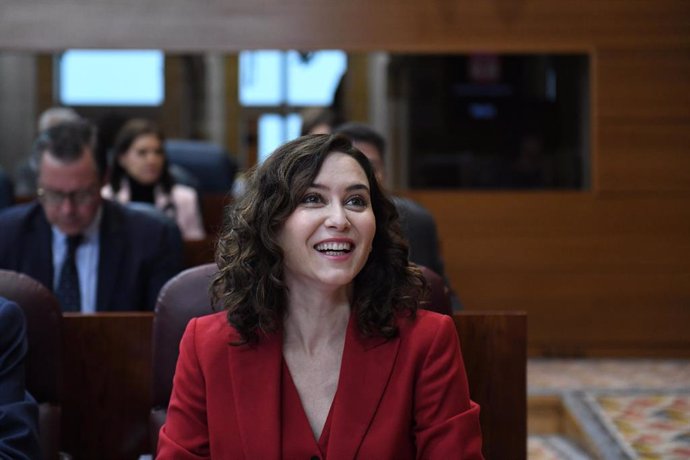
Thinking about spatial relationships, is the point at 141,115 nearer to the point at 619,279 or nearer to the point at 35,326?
the point at 619,279

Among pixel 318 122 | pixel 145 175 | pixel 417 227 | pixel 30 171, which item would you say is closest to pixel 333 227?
pixel 417 227

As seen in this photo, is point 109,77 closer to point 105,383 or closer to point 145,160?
point 145,160

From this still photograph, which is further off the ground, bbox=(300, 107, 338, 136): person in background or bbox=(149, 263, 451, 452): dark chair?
bbox=(300, 107, 338, 136): person in background

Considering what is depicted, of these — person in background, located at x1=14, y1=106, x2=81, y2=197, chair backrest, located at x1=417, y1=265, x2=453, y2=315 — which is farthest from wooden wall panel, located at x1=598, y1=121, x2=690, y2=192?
chair backrest, located at x1=417, y1=265, x2=453, y2=315

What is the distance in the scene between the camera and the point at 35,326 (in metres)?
2.65

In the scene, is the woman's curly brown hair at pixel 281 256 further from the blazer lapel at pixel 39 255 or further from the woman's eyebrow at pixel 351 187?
the blazer lapel at pixel 39 255

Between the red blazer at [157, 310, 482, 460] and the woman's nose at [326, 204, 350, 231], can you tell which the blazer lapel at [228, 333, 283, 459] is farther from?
the woman's nose at [326, 204, 350, 231]

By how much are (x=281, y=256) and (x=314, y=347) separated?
20 centimetres

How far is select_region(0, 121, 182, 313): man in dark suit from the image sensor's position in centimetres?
364

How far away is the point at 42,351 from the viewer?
8.68 ft

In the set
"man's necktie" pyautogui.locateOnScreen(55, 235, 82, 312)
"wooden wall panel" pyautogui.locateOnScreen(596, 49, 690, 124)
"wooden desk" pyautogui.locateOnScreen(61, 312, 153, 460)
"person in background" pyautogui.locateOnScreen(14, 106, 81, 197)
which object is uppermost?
"wooden wall panel" pyautogui.locateOnScreen(596, 49, 690, 124)

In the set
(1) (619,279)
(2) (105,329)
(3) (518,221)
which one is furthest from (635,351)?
(2) (105,329)

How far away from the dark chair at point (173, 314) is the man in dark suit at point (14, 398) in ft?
1.09

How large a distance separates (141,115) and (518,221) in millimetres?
2452
